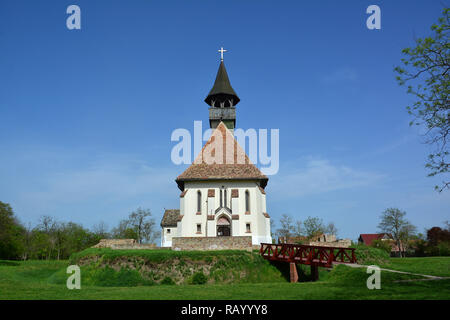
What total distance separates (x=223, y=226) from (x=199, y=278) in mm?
10708

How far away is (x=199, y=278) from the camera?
22.5 m

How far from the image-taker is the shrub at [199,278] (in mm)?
22300

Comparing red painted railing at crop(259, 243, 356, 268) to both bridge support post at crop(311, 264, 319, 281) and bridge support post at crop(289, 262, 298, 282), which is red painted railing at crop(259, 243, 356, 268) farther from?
bridge support post at crop(311, 264, 319, 281)

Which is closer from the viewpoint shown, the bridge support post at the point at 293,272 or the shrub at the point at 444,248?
the bridge support post at the point at 293,272

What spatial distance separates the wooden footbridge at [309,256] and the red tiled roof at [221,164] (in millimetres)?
9959

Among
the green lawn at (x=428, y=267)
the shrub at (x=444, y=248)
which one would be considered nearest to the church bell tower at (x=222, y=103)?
the green lawn at (x=428, y=267)

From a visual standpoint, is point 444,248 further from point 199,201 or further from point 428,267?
point 199,201

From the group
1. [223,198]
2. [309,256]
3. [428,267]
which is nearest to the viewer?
[309,256]

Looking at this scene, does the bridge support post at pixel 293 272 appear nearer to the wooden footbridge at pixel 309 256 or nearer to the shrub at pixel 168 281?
the wooden footbridge at pixel 309 256

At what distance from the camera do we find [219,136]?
3853cm

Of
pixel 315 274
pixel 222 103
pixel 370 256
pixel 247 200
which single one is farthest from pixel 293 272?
pixel 222 103
